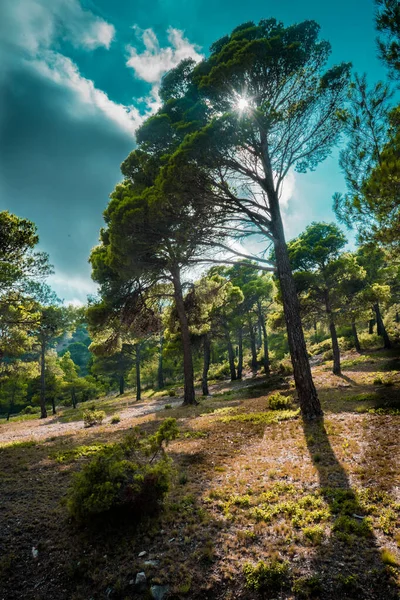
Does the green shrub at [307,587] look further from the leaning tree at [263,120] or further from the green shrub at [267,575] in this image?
the leaning tree at [263,120]

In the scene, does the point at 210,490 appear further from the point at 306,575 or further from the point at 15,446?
the point at 15,446

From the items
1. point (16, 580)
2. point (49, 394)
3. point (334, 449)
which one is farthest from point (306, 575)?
point (49, 394)

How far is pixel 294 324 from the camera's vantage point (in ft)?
28.0

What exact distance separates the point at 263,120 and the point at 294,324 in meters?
6.10

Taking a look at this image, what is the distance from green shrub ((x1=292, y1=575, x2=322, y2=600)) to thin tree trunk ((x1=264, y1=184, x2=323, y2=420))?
223 inches

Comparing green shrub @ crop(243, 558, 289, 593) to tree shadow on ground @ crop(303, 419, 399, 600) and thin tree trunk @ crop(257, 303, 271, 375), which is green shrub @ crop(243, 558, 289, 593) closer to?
tree shadow on ground @ crop(303, 419, 399, 600)

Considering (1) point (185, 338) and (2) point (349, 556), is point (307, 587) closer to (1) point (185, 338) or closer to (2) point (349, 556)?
(2) point (349, 556)

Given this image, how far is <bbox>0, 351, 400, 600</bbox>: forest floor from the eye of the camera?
2814 mm

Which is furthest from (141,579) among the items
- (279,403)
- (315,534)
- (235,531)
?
(279,403)

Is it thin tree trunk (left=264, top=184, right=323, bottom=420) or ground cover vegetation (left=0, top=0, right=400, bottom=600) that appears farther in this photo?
thin tree trunk (left=264, top=184, right=323, bottom=420)

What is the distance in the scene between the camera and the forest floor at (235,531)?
9.23 feet

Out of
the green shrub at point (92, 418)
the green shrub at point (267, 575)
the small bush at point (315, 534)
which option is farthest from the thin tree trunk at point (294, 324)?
the green shrub at point (92, 418)

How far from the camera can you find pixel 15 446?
898 cm

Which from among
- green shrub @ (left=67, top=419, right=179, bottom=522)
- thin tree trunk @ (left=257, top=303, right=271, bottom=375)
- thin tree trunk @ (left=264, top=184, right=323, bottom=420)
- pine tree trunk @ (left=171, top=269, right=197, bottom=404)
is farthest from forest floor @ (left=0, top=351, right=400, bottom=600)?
thin tree trunk @ (left=257, top=303, right=271, bottom=375)
